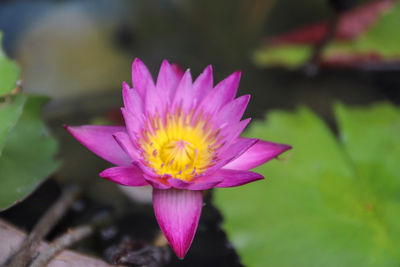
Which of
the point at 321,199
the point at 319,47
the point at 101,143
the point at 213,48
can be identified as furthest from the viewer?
the point at 213,48

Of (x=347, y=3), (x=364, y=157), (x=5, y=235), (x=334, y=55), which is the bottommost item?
(x=5, y=235)

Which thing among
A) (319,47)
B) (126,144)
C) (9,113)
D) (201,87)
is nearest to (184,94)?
(201,87)

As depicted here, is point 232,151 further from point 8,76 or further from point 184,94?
point 8,76

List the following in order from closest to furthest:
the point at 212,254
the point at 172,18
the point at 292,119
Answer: the point at 212,254 → the point at 292,119 → the point at 172,18

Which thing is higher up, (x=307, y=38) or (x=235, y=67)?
(x=307, y=38)

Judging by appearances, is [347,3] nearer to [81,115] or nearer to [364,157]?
[364,157]

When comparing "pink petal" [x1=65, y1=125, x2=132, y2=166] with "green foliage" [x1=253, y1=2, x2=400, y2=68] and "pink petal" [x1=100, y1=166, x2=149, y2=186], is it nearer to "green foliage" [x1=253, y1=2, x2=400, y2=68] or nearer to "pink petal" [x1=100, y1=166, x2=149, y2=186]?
"pink petal" [x1=100, y1=166, x2=149, y2=186]

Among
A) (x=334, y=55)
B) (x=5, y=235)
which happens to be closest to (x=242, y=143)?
(x=5, y=235)

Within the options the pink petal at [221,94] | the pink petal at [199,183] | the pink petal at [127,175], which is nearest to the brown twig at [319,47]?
the pink petal at [221,94]
